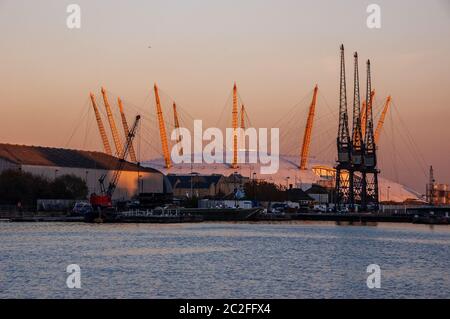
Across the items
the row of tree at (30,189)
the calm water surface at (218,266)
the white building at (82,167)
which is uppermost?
the white building at (82,167)

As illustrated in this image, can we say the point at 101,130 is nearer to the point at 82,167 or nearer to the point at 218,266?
the point at 82,167

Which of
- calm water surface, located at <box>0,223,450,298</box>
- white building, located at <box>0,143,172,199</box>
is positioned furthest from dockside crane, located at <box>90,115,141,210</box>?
calm water surface, located at <box>0,223,450,298</box>

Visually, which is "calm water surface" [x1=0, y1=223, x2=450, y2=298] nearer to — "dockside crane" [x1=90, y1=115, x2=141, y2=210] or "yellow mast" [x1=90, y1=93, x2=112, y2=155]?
"dockside crane" [x1=90, y1=115, x2=141, y2=210]

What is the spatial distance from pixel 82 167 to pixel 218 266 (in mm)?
114973

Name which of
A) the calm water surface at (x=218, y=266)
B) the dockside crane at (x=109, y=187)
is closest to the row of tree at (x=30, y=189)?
the dockside crane at (x=109, y=187)

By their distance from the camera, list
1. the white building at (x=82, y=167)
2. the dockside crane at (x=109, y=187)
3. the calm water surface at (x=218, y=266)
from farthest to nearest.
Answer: the white building at (x=82, y=167) < the dockside crane at (x=109, y=187) < the calm water surface at (x=218, y=266)

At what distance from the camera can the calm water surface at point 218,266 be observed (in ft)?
140

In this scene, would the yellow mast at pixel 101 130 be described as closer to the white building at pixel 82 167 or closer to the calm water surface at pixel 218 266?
the white building at pixel 82 167

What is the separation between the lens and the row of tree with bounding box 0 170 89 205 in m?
136

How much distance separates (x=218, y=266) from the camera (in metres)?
54.0

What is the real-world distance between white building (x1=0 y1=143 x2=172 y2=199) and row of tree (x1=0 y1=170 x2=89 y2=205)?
667cm

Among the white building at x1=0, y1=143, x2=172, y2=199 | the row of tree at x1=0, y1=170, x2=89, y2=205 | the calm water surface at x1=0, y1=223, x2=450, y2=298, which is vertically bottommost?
the calm water surface at x1=0, y1=223, x2=450, y2=298
